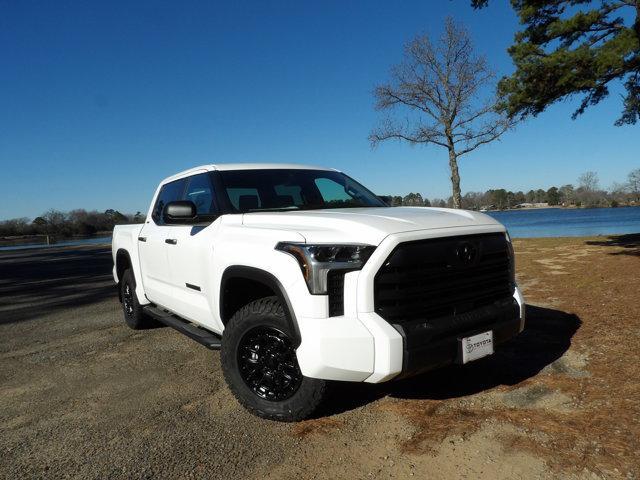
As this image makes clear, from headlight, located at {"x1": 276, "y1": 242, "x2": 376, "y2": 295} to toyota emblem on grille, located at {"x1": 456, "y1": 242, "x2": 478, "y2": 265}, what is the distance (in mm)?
A: 655

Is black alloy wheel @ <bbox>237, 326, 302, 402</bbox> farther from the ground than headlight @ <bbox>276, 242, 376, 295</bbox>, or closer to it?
closer to it

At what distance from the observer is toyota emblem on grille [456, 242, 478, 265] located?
2.88 metres

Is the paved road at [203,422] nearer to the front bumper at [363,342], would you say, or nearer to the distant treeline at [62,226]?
the front bumper at [363,342]

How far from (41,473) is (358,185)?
357cm

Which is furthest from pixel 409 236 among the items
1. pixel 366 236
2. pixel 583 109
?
pixel 583 109

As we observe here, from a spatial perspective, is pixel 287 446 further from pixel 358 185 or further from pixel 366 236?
pixel 358 185

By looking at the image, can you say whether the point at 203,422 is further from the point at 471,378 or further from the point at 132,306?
the point at 132,306

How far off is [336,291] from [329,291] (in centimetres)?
5

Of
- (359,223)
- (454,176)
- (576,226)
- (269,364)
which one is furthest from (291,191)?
(576,226)

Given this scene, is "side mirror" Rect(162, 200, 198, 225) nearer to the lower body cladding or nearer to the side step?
the side step

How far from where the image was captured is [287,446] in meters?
2.72

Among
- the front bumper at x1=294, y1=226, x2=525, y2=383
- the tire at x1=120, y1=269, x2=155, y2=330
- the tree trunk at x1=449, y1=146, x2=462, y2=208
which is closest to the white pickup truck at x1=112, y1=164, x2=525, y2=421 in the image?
the front bumper at x1=294, y1=226, x2=525, y2=383

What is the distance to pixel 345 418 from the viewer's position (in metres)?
3.05

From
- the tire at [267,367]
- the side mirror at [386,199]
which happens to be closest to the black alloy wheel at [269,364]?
the tire at [267,367]
